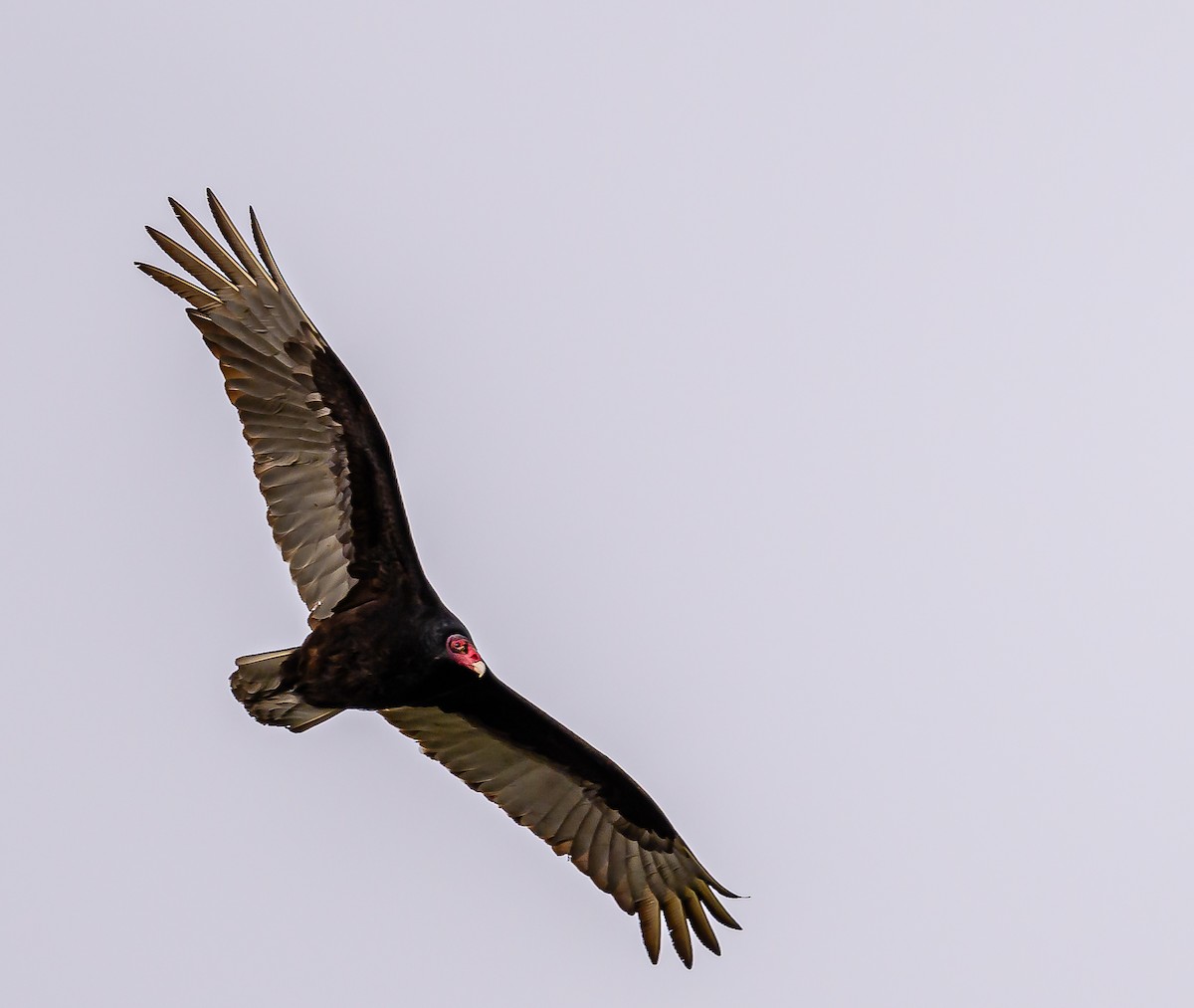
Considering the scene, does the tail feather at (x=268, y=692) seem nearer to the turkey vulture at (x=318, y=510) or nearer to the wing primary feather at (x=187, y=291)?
the turkey vulture at (x=318, y=510)

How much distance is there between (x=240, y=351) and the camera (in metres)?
12.0

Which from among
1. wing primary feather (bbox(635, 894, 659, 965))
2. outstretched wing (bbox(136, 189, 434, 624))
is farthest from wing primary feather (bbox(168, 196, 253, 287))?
wing primary feather (bbox(635, 894, 659, 965))

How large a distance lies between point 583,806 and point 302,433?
3581mm

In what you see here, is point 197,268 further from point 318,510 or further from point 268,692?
point 268,692

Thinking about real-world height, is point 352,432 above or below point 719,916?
above

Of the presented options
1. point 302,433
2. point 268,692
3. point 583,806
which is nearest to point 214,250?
point 302,433

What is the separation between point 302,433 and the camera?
39.5 ft

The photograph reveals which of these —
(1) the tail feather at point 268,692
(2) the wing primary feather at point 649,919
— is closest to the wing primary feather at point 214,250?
(1) the tail feather at point 268,692

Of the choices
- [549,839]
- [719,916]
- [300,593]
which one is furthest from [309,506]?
[719,916]

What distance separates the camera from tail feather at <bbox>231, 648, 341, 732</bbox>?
1198 centimetres

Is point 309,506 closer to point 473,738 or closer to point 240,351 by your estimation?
point 240,351

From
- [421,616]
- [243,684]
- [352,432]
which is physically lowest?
[243,684]

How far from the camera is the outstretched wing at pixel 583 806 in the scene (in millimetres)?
13398

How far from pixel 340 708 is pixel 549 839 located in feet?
7.18
